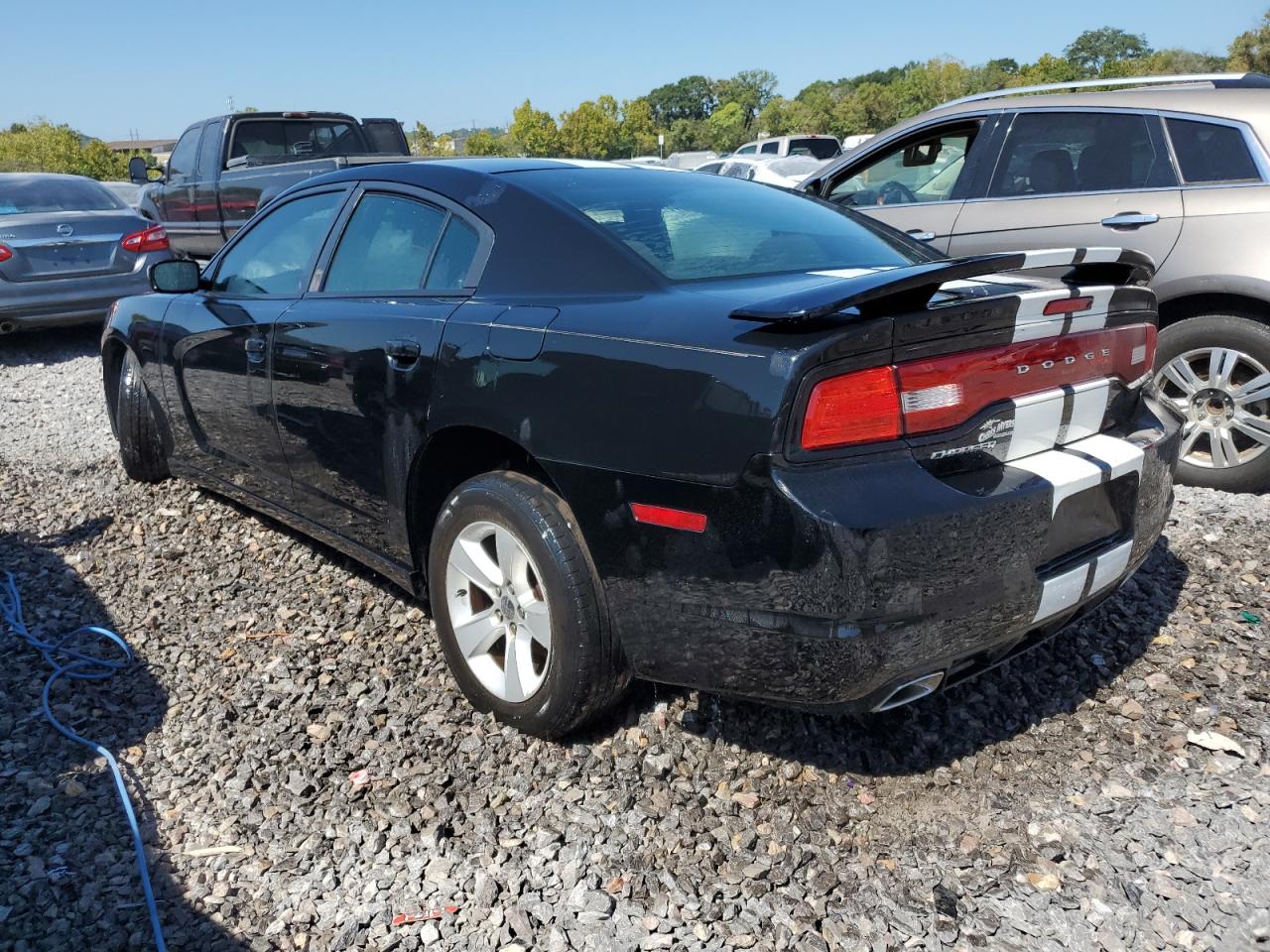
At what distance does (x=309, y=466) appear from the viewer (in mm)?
3547

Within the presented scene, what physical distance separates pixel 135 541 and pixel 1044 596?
12.8ft

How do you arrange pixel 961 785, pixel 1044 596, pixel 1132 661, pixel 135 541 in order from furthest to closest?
pixel 135 541 < pixel 1132 661 < pixel 961 785 < pixel 1044 596

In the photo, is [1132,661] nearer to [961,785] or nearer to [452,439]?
[961,785]

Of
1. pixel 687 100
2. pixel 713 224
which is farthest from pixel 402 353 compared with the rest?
pixel 687 100

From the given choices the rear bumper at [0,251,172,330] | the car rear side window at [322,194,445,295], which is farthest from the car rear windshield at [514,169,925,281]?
the rear bumper at [0,251,172,330]

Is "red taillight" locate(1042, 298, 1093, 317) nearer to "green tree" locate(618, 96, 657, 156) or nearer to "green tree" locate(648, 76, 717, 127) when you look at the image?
"green tree" locate(618, 96, 657, 156)

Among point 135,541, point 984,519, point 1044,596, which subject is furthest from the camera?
point 135,541

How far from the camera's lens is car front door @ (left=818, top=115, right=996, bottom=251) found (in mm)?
5285

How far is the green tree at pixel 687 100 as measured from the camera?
126000mm

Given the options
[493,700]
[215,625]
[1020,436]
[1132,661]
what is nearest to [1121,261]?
[1020,436]

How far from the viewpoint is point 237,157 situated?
10.7 meters

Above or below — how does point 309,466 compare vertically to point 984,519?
below

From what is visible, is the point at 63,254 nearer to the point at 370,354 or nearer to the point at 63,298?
the point at 63,298

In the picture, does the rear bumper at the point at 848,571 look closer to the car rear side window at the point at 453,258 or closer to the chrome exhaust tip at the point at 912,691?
the chrome exhaust tip at the point at 912,691
